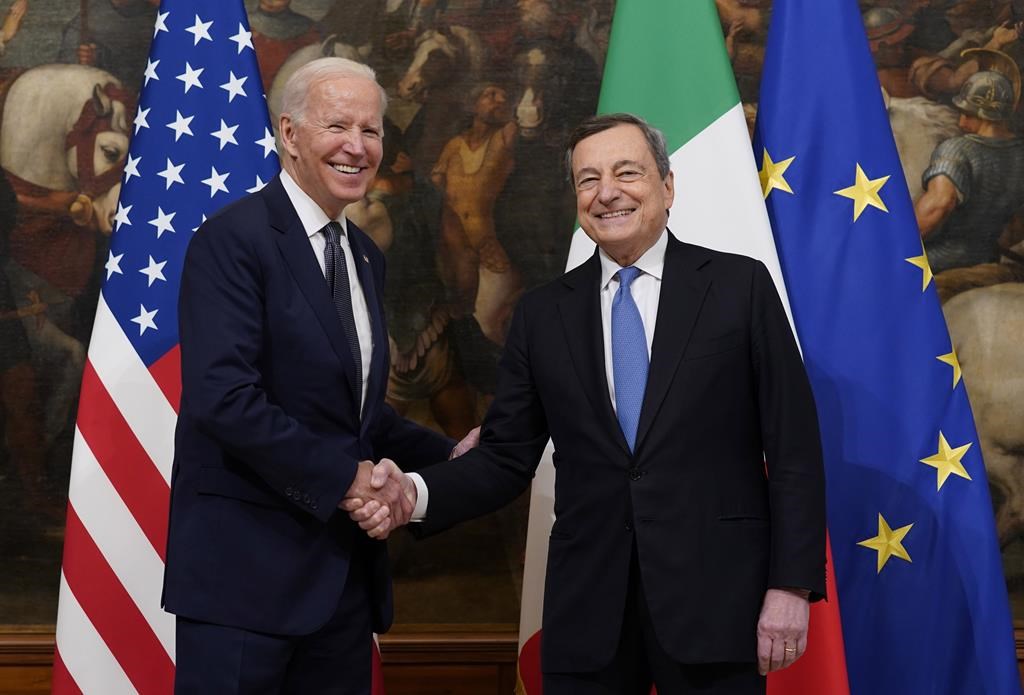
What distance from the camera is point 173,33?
3.50 meters

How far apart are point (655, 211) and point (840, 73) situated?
126cm

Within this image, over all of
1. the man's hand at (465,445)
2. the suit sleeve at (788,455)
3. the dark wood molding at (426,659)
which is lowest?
the dark wood molding at (426,659)

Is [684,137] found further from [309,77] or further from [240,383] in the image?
[240,383]

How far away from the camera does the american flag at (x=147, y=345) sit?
10.8 ft

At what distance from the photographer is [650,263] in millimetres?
2523

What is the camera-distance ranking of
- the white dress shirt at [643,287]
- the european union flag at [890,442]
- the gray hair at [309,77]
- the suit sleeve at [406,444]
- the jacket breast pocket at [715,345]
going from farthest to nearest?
1. the european union flag at [890,442]
2. the suit sleeve at [406,444]
3. the gray hair at [309,77]
4. the white dress shirt at [643,287]
5. the jacket breast pocket at [715,345]

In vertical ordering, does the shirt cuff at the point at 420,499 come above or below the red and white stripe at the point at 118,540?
above

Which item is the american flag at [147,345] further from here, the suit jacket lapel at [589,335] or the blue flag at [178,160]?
the suit jacket lapel at [589,335]

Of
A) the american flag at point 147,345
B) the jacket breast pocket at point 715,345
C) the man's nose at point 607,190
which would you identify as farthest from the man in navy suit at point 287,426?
the american flag at point 147,345

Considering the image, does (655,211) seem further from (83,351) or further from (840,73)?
(83,351)

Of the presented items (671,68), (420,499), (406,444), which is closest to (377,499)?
(420,499)

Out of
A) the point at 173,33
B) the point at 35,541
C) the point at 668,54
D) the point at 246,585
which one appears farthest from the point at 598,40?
the point at 35,541

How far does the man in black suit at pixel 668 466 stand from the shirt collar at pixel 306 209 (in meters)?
0.65

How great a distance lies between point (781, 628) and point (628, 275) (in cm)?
90
